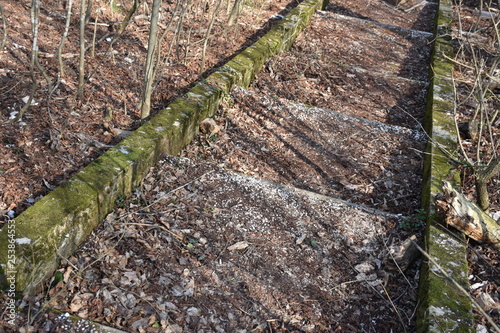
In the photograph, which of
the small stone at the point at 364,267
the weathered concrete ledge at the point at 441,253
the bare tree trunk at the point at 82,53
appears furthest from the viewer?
the bare tree trunk at the point at 82,53

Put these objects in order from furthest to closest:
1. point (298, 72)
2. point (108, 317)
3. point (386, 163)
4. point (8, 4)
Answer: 1. point (298, 72)
2. point (8, 4)
3. point (386, 163)
4. point (108, 317)

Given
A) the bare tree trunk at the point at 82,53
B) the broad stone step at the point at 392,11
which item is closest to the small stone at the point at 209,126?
the bare tree trunk at the point at 82,53

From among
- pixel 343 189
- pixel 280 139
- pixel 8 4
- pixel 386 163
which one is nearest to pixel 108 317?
pixel 343 189

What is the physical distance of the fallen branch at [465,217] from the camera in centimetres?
359

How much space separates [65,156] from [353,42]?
18.2 feet

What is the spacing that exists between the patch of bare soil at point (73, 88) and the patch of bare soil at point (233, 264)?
0.57 meters

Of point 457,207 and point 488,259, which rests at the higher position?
point 457,207

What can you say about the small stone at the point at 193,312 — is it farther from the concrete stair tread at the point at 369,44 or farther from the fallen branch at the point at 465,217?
the concrete stair tread at the point at 369,44

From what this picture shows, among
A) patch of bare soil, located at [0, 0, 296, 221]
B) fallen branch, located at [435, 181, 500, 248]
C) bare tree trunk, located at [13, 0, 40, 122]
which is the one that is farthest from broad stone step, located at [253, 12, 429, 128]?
bare tree trunk, located at [13, 0, 40, 122]

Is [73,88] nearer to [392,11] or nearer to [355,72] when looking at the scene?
[355,72]

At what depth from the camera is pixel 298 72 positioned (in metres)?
6.54

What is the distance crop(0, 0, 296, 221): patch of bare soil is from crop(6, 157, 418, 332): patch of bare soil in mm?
566

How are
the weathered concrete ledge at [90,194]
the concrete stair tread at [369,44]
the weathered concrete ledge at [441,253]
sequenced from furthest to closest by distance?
1. the concrete stair tread at [369,44]
2. the weathered concrete ledge at [441,253]
3. the weathered concrete ledge at [90,194]

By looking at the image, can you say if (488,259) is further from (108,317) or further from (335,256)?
(108,317)
